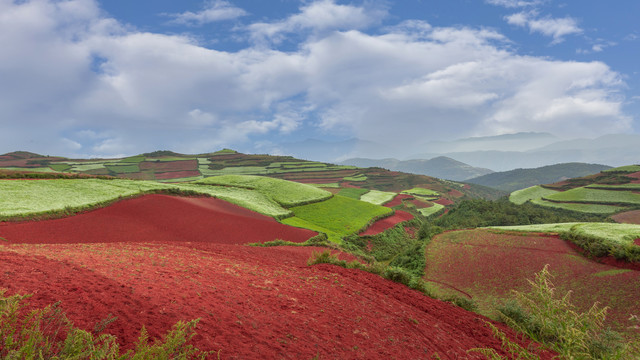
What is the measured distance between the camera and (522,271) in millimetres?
24672

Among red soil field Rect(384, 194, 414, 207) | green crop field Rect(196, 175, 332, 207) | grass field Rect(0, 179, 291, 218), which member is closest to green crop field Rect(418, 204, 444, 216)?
red soil field Rect(384, 194, 414, 207)

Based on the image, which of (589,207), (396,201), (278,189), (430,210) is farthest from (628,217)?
(278,189)

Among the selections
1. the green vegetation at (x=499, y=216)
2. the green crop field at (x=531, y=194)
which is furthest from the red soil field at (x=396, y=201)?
the green crop field at (x=531, y=194)

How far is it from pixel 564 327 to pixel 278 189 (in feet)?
179

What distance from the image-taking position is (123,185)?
→ 37.9 meters

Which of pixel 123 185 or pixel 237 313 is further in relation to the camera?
pixel 123 185

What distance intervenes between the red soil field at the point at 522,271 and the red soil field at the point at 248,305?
11318mm

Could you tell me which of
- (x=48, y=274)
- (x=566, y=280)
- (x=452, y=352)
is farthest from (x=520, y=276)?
(x=48, y=274)

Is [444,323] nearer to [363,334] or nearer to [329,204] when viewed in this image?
[363,334]

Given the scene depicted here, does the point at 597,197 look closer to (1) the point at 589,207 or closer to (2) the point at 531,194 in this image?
(1) the point at 589,207

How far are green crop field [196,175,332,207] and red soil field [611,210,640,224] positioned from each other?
56645mm

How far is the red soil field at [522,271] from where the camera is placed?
19.3m

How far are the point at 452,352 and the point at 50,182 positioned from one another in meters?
44.4

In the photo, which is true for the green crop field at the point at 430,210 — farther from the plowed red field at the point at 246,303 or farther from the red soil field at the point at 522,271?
Result: the plowed red field at the point at 246,303
